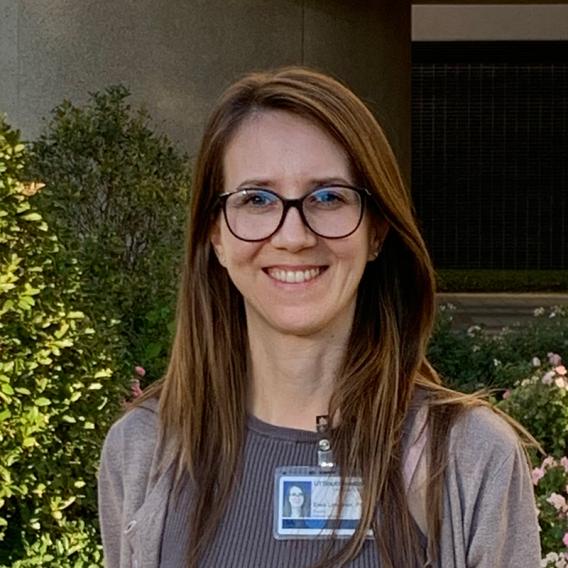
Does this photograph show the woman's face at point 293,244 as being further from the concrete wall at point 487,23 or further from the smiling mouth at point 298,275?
the concrete wall at point 487,23

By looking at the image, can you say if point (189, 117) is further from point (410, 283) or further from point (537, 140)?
point (537, 140)

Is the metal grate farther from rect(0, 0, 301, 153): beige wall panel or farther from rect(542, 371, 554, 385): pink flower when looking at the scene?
rect(542, 371, 554, 385): pink flower

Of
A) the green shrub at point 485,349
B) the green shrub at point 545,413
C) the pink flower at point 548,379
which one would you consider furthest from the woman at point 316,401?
the green shrub at point 485,349

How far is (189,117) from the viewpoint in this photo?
34.1 feet

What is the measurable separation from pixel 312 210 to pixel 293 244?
6 cm

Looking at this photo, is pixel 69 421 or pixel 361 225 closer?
pixel 361 225

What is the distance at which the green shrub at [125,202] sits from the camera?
637cm

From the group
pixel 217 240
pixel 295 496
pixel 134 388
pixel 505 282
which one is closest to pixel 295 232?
pixel 217 240

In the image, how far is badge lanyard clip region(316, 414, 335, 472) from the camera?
208 cm

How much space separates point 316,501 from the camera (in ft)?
6.73

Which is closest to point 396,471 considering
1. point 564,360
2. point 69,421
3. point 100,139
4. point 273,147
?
point 273,147

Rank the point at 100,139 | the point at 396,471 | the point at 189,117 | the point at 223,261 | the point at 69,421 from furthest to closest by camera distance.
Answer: the point at 189,117 < the point at 100,139 < the point at 69,421 < the point at 223,261 < the point at 396,471

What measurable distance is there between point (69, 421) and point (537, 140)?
2187 centimetres

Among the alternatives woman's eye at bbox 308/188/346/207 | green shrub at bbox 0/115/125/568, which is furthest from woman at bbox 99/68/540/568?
green shrub at bbox 0/115/125/568
